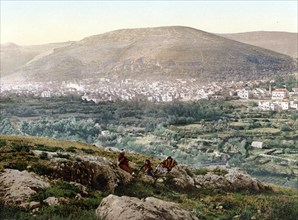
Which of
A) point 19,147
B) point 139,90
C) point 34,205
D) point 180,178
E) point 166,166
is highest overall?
point 139,90

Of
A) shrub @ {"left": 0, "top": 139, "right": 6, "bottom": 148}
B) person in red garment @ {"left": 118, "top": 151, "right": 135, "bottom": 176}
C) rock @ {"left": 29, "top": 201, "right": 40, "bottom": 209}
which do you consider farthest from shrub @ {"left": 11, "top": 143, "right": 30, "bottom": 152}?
rock @ {"left": 29, "top": 201, "right": 40, "bottom": 209}

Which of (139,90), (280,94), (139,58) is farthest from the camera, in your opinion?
(280,94)

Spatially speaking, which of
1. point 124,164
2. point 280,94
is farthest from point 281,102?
point 124,164

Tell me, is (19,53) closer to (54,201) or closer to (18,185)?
(18,185)

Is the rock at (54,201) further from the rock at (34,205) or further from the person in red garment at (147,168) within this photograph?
the person in red garment at (147,168)

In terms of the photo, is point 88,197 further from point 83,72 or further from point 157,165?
point 83,72

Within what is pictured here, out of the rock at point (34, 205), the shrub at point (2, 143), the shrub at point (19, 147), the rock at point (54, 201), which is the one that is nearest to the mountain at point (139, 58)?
the shrub at point (2, 143)

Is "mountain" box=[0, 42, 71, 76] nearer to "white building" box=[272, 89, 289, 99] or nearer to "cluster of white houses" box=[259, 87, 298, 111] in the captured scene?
"cluster of white houses" box=[259, 87, 298, 111]

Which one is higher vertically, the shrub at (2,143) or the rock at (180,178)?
the shrub at (2,143)

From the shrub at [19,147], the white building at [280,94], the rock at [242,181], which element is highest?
the white building at [280,94]
